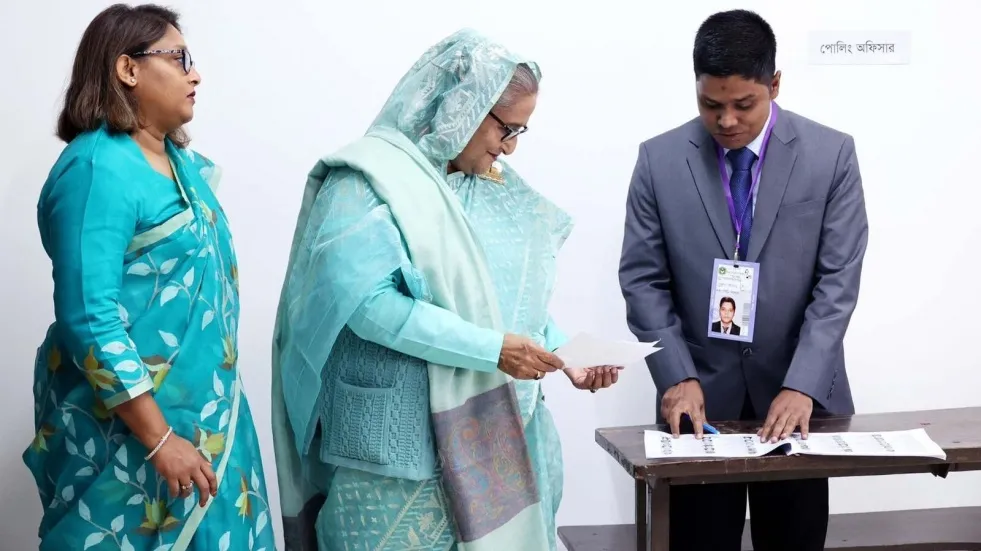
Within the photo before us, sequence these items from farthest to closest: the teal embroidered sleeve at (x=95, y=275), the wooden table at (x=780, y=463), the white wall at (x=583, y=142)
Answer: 1. the white wall at (x=583, y=142)
2. the wooden table at (x=780, y=463)
3. the teal embroidered sleeve at (x=95, y=275)

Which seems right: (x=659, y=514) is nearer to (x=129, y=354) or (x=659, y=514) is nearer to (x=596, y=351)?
(x=596, y=351)

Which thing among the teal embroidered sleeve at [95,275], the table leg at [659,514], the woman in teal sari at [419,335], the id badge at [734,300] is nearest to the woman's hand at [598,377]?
the woman in teal sari at [419,335]

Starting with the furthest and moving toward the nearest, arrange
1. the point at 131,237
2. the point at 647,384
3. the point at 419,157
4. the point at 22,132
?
1. the point at 647,384
2. the point at 22,132
3. the point at 419,157
4. the point at 131,237

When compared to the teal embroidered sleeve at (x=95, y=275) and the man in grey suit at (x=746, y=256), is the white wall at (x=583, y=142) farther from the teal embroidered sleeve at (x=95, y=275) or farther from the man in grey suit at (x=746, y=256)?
the teal embroidered sleeve at (x=95, y=275)

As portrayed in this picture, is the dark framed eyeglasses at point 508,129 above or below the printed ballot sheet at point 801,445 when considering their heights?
above

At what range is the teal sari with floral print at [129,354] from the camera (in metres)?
1.62

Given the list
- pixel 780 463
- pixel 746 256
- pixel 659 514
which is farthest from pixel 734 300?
pixel 659 514

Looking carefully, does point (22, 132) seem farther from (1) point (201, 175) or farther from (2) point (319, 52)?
(1) point (201, 175)

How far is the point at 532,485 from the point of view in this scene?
194 centimetres

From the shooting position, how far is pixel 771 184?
225 cm

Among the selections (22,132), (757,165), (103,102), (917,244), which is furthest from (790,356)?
(22,132)

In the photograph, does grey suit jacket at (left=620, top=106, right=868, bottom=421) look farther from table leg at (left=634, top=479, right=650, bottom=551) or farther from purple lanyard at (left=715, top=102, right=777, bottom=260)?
table leg at (left=634, top=479, right=650, bottom=551)

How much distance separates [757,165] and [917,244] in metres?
1.32

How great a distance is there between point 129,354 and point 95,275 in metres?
0.14
